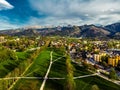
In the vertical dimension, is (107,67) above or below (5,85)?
below

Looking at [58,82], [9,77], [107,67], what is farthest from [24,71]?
[107,67]

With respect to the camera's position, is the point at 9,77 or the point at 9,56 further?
the point at 9,56

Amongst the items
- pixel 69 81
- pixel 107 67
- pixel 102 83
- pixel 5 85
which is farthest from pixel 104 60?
pixel 5 85

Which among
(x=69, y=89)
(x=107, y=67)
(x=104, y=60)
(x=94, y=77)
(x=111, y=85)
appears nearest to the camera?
(x=69, y=89)

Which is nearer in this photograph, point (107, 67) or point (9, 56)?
point (107, 67)

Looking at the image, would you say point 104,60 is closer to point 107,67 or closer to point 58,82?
point 107,67

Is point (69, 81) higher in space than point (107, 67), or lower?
higher

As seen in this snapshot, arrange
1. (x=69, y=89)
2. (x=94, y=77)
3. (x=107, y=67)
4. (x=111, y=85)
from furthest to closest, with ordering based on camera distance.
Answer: (x=107, y=67)
(x=94, y=77)
(x=111, y=85)
(x=69, y=89)

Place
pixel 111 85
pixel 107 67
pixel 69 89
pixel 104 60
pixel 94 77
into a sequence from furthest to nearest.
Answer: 1. pixel 104 60
2. pixel 107 67
3. pixel 94 77
4. pixel 111 85
5. pixel 69 89

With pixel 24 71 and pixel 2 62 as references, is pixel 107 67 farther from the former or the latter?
pixel 2 62
